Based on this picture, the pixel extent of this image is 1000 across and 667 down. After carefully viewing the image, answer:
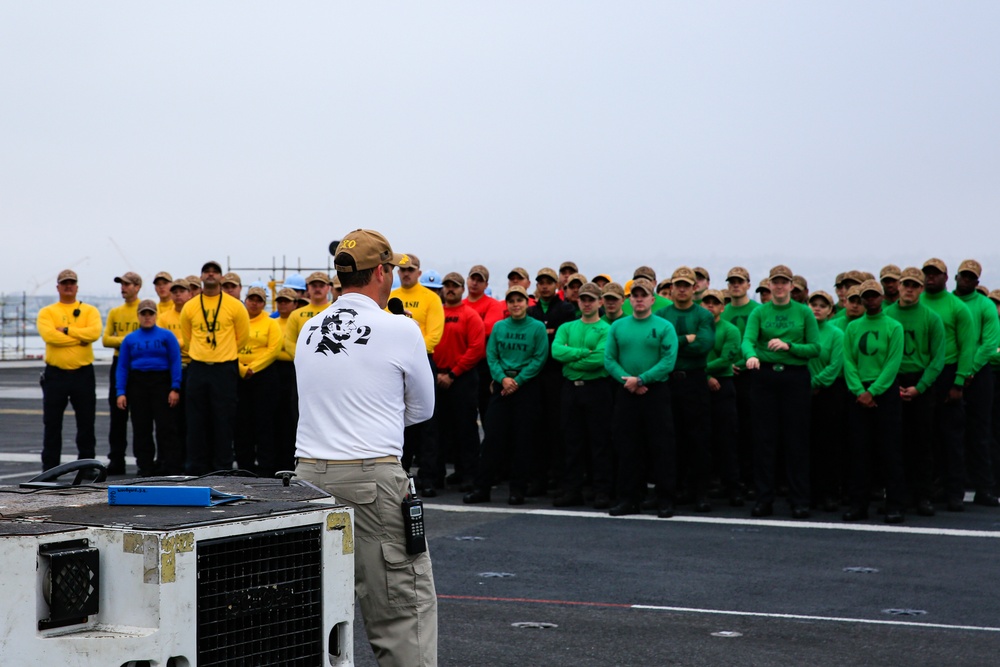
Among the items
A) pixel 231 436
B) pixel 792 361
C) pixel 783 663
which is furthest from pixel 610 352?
pixel 783 663

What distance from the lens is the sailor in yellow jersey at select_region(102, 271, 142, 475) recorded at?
47.4ft

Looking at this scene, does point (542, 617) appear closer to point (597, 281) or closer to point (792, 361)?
point (792, 361)

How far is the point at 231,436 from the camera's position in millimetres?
13289

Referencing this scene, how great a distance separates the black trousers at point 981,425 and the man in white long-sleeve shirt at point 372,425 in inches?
352

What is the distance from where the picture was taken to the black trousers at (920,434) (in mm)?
11680

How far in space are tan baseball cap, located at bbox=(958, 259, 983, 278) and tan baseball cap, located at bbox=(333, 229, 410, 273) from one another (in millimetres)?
9102

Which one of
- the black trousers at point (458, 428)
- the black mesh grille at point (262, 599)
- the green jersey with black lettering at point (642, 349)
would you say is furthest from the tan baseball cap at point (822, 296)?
the black mesh grille at point (262, 599)

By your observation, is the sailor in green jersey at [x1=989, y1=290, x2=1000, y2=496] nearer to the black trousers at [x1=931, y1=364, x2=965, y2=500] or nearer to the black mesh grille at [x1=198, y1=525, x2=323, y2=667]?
the black trousers at [x1=931, y1=364, x2=965, y2=500]

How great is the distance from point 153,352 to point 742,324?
636 cm

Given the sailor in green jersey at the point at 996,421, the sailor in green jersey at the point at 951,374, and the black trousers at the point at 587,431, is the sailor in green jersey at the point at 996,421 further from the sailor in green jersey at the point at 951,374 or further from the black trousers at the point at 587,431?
the black trousers at the point at 587,431

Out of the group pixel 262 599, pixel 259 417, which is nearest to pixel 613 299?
pixel 259 417

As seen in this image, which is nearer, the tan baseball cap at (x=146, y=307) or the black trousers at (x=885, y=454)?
the black trousers at (x=885, y=454)

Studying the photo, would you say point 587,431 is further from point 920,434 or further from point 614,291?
point 920,434

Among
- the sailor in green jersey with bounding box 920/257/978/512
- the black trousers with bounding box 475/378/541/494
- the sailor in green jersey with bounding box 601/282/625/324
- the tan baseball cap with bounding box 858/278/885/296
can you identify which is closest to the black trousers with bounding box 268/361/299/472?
the black trousers with bounding box 475/378/541/494
